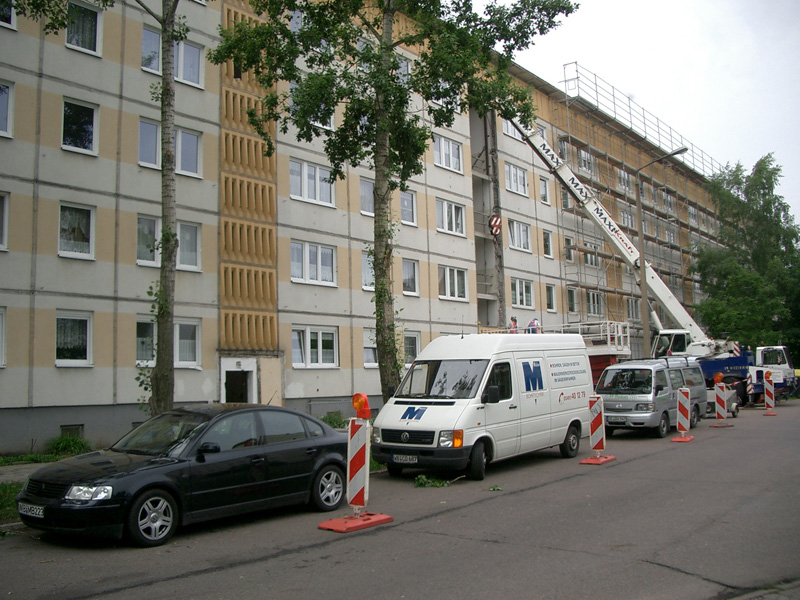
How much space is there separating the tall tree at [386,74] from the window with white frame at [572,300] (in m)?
23.9

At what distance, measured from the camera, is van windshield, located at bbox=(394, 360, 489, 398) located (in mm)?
12547

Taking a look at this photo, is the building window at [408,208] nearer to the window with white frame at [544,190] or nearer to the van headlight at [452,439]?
the window with white frame at [544,190]

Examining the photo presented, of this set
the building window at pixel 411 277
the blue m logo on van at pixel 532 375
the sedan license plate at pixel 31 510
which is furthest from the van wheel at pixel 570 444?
the building window at pixel 411 277

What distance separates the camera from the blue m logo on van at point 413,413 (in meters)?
12.2

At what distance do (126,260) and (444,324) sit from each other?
14.4 metres

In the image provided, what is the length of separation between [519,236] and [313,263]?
49.4 feet

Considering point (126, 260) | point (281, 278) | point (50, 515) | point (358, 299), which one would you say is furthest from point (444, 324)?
point (50, 515)

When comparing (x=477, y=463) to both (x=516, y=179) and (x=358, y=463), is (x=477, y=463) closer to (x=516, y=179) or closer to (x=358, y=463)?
(x=358, y=463)

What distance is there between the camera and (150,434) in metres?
8.84

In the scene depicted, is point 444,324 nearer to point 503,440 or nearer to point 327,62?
point 327,62

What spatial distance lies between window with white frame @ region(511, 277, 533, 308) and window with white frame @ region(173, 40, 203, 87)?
18.9m

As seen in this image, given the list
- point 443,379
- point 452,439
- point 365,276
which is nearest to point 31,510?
point 452,439

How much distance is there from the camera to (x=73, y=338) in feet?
60.8

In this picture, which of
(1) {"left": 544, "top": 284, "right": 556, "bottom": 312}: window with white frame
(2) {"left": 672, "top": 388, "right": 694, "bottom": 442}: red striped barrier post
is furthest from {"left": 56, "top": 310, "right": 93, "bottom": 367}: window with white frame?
(1) {"left": 544, "top": 284, "right": 556, "bottom": 312}: window with white frame
